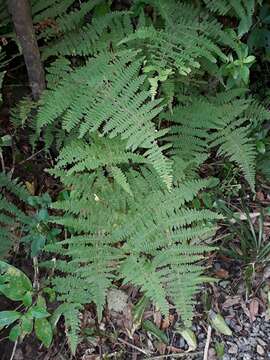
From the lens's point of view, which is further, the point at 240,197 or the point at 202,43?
the point at 240,197

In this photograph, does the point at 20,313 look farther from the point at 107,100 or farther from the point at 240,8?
the point at 240,8

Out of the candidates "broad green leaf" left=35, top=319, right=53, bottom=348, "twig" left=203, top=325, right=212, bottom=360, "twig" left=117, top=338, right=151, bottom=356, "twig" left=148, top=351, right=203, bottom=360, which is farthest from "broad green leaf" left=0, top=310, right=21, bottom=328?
"twig" left=203, top=325, right=212, bottom=360

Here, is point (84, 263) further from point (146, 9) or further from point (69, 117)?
point (146, 9)

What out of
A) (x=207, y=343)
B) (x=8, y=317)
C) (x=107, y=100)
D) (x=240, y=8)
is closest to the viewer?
(x=8, y=317)

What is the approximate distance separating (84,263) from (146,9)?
1500 mm

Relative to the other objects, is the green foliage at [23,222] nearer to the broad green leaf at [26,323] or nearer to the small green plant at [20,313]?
the small green plant at [20,313]

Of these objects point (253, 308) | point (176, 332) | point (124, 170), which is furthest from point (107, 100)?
point (253, 308)

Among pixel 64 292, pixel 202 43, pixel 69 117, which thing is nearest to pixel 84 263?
pixel 64 292

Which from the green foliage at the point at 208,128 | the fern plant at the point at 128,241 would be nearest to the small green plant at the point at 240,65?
the green foliage at the point at 208,128

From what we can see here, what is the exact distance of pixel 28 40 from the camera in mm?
2572

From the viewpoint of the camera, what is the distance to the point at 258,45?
2922mm

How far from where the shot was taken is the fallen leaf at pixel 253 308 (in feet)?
9.23

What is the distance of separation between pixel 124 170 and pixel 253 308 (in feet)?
3.60

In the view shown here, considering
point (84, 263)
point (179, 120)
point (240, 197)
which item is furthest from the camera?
point (240, 197)
